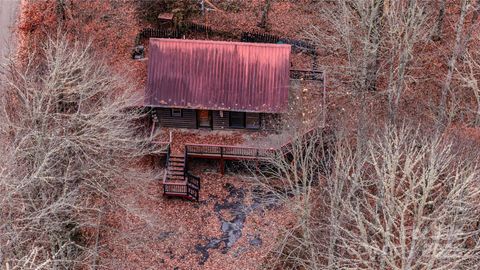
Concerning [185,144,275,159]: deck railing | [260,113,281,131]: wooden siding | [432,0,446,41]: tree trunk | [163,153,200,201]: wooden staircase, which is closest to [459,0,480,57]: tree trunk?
[432,0,446,41]: tree trunk

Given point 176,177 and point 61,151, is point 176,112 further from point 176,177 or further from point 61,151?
point 61,151

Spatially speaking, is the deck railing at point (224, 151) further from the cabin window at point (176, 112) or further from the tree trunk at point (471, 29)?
the tree trunk at point (471, 29)

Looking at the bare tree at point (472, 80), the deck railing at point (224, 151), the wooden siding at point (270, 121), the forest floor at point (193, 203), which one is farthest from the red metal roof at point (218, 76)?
the bare tree at point (472, 80)

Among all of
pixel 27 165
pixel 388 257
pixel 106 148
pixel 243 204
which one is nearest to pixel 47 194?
pixel 27 165

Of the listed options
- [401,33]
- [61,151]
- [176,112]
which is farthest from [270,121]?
[61,151]

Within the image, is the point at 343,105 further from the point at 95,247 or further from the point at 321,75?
the point at 95,247

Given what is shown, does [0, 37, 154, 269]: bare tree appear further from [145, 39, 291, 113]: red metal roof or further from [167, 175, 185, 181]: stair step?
[145, 39, 291, 113]: red metal roof
